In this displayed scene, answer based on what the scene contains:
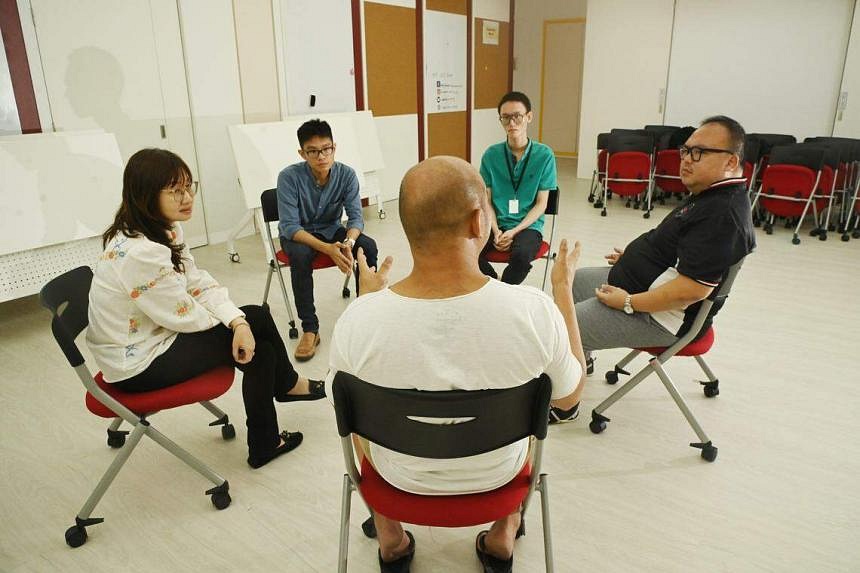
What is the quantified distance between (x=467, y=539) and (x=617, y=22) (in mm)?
7716

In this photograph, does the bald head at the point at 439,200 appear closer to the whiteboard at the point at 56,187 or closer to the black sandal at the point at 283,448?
the black sandal at the point at 283,448

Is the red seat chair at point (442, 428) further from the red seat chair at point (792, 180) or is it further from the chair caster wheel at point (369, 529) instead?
the red seat chair at point (792, 180)

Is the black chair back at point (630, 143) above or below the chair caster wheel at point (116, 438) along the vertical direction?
above

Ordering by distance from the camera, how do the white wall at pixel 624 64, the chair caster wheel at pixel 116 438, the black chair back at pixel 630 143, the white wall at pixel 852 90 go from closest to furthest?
the chair caster wheel at pixel 116 438 → the white wall at pixel 852 90 → the black chair back at pixel 630 143 → the white wall at pixel 624 64

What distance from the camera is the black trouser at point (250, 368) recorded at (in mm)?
2016

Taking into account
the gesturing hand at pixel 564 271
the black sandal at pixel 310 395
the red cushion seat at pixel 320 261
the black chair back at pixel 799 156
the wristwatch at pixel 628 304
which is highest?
the gesturing hand at pixel 564 271

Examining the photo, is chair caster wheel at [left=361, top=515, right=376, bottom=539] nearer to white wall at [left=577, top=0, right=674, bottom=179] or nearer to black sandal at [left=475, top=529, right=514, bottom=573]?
black sandal at [left=475, top=529, right=514, bottom=573]

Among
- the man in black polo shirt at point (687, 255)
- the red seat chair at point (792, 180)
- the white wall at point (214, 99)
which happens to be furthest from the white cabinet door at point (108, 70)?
the red seat chair at point (792, 180)

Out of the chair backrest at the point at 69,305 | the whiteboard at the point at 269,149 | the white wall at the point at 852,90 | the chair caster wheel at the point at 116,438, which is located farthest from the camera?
the white wall at the point at 852,90

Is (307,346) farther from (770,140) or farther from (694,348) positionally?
(770,140)

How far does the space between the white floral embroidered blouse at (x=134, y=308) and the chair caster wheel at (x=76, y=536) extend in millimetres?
516

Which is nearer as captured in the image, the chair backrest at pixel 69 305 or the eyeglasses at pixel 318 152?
the chair backrest at pixel 69 305

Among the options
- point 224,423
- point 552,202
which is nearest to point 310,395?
point 224,423

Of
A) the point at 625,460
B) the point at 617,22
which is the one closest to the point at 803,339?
the point at 625,460
